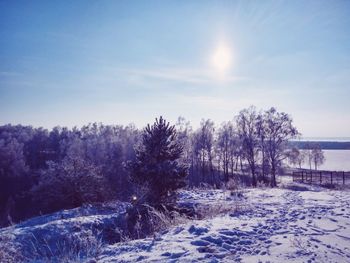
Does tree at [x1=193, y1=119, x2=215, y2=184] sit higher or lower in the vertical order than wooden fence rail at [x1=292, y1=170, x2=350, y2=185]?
higher

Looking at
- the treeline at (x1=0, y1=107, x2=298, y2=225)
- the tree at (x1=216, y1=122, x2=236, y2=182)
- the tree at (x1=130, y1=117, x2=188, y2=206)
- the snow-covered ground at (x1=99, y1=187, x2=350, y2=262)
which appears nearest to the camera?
the snow-covered ground at (x1=99, y1=187, x2=350, y2=262)

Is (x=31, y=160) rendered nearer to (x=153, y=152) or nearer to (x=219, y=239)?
(x=153, y=152)

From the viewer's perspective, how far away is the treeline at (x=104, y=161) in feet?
85.5

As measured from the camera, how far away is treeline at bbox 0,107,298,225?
2605cm

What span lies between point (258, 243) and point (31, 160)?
67.1m

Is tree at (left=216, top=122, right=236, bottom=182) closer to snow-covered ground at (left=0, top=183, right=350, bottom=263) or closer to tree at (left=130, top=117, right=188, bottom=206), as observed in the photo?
tree at (left=130, top=117, right=188, bottom=206)

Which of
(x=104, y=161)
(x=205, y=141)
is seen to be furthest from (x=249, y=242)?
(x=104, y=161)

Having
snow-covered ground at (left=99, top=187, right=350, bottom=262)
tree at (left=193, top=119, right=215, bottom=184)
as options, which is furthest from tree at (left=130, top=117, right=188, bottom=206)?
tree at (left=193, top=119, right=215, bottom=184)

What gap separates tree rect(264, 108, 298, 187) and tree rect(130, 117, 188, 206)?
78.4ft

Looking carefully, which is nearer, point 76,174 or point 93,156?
point 76,174

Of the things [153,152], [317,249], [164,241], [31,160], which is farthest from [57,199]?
[31,160]

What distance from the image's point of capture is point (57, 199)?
25.3 metres

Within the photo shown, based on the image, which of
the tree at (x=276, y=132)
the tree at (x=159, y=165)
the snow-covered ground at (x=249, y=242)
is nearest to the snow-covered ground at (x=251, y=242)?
the snow-covered ground at (x=249, y=242)

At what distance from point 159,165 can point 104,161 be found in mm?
41997
